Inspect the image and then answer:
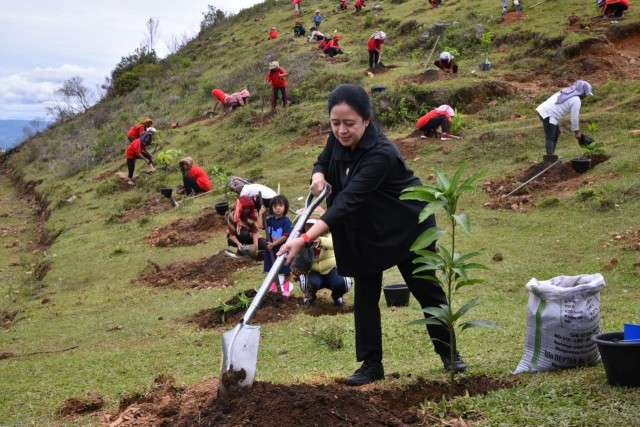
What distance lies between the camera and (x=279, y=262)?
393cm

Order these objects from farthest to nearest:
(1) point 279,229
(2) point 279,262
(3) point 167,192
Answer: (3) point 167,192
(1) point 279,229
(2) point 279,262

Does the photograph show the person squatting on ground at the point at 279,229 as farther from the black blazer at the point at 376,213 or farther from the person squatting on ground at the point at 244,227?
the black blazer at the point at 376,213

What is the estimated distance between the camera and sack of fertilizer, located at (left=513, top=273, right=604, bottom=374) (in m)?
4.07

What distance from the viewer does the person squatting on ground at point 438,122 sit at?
1702cm

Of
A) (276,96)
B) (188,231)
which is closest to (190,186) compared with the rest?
(188,231)

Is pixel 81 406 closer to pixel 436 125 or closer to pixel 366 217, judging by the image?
pixel 366 217

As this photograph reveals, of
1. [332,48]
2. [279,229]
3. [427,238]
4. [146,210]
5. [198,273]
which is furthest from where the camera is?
[332,48]

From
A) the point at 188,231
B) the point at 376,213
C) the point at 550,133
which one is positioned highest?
the point at 376,213

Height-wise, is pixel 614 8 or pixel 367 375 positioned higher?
pixel 614 8

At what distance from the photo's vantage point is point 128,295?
37.1 ft

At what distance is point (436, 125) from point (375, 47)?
332 inches

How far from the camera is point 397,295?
26.6 ft

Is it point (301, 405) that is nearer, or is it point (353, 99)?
point (301, 405)

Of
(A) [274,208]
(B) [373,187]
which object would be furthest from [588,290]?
(A) [274,208]
